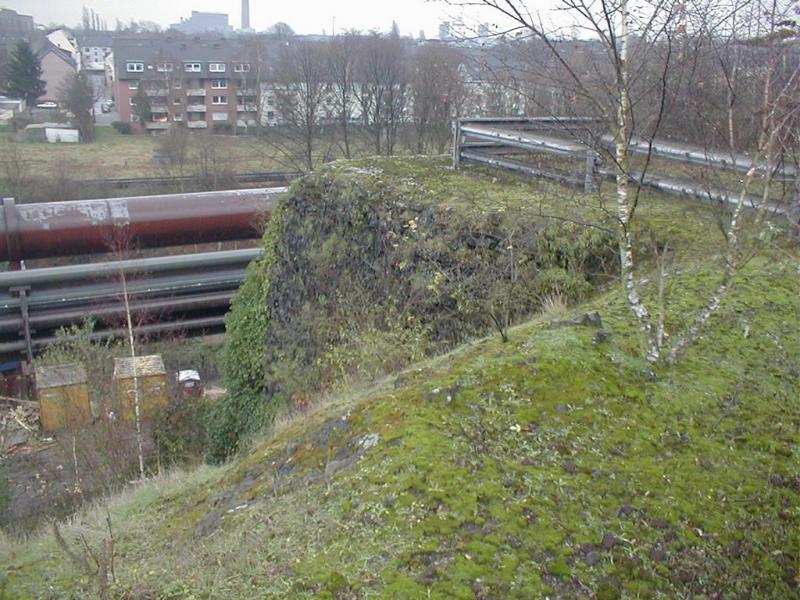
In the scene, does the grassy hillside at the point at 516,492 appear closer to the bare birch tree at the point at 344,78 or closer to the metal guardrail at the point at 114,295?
the metal guardrail at the point at 114,295

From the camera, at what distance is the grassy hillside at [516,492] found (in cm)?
318

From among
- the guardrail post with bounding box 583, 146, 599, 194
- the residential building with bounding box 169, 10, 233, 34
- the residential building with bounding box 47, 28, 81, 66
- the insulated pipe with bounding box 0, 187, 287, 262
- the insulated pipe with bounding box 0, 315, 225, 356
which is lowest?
the insulated pipe with bounding box 0, 315, 225, 356

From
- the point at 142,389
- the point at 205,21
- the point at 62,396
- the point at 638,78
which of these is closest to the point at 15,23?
the point at 205,21

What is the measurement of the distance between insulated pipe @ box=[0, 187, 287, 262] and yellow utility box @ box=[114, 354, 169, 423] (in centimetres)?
274

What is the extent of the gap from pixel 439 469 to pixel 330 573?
852 millimetres

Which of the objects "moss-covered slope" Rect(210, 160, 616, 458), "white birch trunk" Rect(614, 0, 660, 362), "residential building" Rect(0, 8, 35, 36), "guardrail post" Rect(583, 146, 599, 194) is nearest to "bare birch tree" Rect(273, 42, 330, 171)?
"moss-covered slope" Rect(210, 160, 616, 458)

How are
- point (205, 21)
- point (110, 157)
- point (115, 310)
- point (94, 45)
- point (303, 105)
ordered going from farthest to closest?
point (205, 21), point (94, 45), point (110, 157), point (303, 105), point (115, 310)

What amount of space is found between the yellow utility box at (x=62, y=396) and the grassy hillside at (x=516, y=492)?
10661mm

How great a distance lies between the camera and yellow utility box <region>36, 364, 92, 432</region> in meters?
15.2

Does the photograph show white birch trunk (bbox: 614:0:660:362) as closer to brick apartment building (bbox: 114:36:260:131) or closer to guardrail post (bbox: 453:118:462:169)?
guardrail post (bbox: 453:118:462:169)

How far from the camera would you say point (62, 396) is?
15.3 m

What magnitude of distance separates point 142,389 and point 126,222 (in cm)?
375

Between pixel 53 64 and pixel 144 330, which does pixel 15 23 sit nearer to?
pixel 53 64

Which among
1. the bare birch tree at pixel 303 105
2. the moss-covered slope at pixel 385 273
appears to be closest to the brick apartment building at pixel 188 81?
the bare birch tree at pixel 303 105
